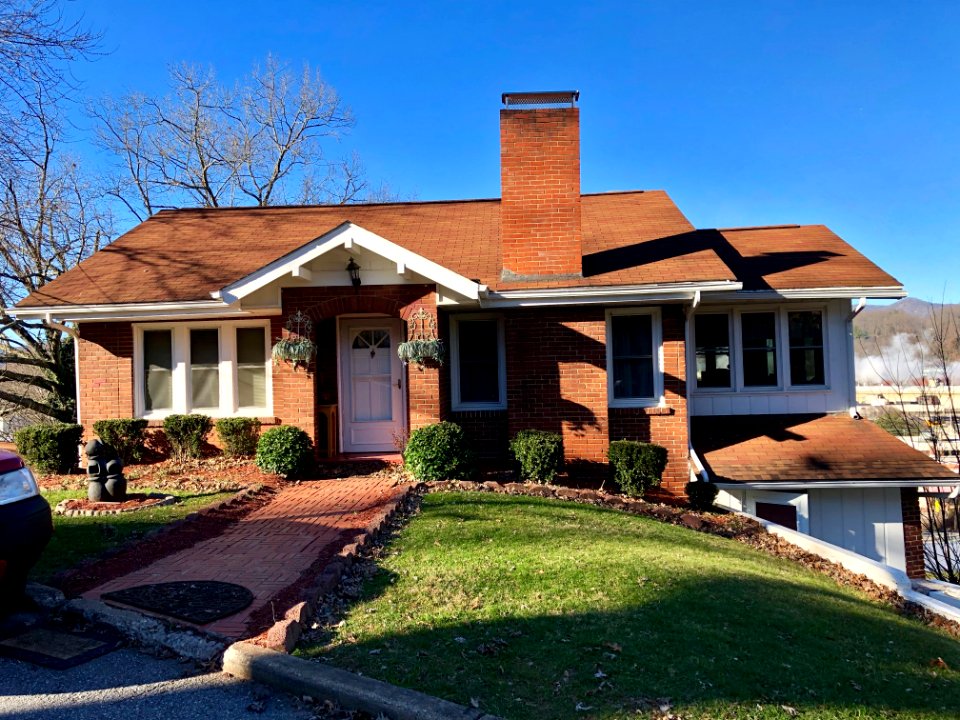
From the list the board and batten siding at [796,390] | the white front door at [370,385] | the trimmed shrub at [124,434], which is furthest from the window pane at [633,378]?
the trimmed shrub at [124,434]

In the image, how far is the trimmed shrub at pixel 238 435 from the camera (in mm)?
12094

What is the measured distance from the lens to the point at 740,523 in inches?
413

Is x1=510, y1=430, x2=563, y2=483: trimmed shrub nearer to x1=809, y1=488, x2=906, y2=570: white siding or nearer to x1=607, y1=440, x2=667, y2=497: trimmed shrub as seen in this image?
x1=607, y1=440, x2=667, y2=497: trimmed shrub

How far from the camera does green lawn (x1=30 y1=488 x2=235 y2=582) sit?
6438 mm

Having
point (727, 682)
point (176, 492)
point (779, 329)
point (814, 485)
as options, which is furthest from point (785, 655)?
point (779, 329)

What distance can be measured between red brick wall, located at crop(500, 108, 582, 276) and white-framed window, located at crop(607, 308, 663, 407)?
121 cm

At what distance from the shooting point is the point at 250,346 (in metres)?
12.8

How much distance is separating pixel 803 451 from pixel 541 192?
6172mm

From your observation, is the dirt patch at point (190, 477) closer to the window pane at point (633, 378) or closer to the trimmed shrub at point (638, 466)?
the trimmed shrub at point (638, 466)

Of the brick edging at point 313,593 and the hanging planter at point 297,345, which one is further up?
the hanging planter at point 297,345

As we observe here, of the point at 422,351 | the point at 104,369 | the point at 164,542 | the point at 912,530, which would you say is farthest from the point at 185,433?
the point at 912,530

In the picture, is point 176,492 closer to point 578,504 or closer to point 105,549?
point 105,549

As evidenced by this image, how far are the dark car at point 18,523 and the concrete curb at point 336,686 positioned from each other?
1.64m

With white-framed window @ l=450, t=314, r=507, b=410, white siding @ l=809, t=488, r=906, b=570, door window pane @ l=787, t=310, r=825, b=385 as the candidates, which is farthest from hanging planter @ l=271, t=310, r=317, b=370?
door window pane @ l=787, t=310, r=825, b=385
